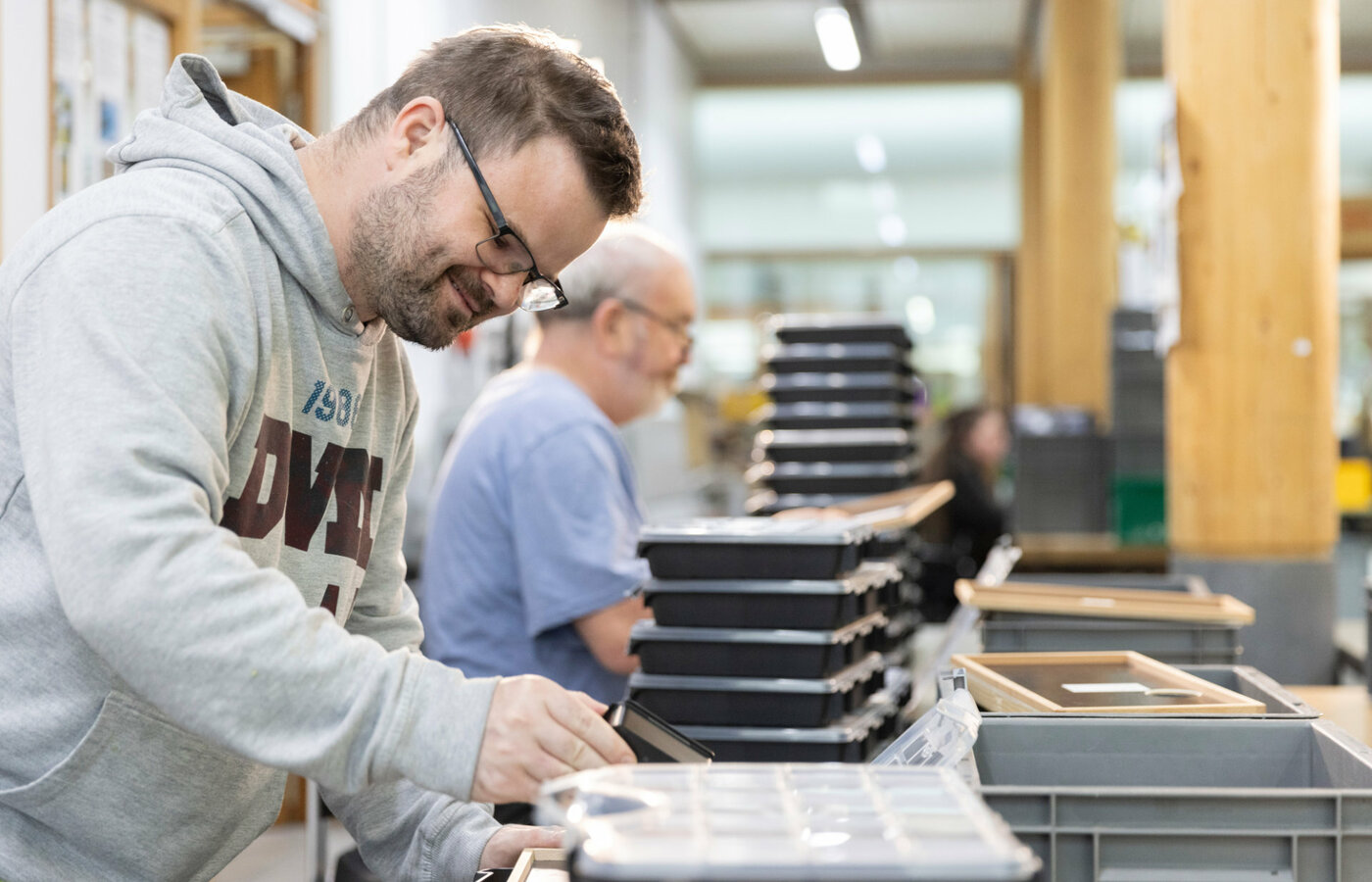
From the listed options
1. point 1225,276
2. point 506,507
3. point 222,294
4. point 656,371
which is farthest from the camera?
point 1225,276

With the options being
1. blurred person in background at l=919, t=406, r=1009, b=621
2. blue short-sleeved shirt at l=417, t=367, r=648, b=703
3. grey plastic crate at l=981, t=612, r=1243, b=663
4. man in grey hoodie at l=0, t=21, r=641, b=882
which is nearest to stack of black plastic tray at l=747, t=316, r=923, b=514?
blue short-sleeved shirt at l=417, t=367, r=648, b=703

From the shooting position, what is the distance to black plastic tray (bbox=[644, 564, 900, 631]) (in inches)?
68.2

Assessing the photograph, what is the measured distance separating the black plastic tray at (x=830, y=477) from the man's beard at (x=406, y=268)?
2001 millimetres

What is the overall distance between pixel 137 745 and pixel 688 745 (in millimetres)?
478

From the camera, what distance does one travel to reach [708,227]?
12.4m

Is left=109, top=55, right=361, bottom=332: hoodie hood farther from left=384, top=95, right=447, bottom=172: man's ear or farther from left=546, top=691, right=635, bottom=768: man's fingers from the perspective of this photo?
left=546, top=691, right=635, bottom=768: man's fingers

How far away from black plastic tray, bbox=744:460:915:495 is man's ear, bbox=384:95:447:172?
81.9 inches

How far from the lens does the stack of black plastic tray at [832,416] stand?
3.28 meters

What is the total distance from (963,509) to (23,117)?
197 inches

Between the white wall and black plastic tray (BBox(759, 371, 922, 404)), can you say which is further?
black plastic tray (BBox(759, 371, 922, 404))

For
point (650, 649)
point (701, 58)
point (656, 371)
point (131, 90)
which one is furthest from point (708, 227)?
point (650, 649)

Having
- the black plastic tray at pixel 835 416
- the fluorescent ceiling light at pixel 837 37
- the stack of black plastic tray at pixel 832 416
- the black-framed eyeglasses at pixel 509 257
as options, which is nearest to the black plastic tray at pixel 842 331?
the stack of black plastic tray at pixel 832 416

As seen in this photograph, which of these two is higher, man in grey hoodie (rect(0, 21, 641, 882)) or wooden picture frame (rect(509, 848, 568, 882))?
man in grey hoodie (rect(0, 21, 641, 882))

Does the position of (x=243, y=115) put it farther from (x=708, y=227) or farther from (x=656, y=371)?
(x=708, y=227)
